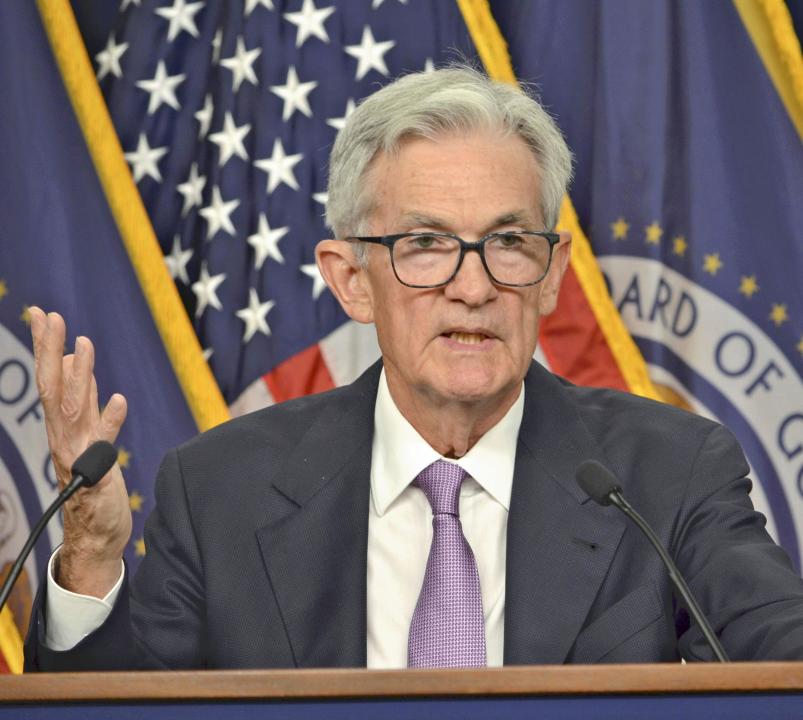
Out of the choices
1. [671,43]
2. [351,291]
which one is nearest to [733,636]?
[351,291]

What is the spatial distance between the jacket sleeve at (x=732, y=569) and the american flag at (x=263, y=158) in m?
1.17

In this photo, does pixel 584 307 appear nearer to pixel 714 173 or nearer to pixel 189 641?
pixel 714 173

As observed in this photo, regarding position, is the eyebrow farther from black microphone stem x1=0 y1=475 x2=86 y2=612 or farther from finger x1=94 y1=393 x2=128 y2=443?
black microphone stem x1=0 y1=475 x2=86 y2=612

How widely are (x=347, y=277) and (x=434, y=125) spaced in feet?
1.05

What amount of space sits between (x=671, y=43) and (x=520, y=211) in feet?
3.70

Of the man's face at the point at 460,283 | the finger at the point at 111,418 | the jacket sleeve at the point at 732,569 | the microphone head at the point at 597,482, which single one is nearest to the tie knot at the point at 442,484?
the man's face at the point at 460,283

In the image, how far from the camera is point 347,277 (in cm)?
228

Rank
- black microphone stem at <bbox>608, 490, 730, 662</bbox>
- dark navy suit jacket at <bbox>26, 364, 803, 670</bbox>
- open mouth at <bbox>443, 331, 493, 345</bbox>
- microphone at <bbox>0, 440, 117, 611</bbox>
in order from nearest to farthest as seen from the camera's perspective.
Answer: black microphone stem at <bbox>608, 490, 730, 662</bbox> → microphone at <bbox>0, 440, 117, 611</bbox> → dark navy suit jacket at <bbox>26, 364, 803, 670</bbox> → open mouth at <bbox>443, 331, 493, 345</bbox>

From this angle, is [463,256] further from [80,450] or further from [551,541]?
[80,450]

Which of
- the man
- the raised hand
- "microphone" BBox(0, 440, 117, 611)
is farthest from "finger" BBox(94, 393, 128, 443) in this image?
the man

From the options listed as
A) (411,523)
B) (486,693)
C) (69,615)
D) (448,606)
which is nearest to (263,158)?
(411,523)

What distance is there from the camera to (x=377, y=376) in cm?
234

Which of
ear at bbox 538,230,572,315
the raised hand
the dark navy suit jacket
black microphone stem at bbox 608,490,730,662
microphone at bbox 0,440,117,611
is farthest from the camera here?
ear at bbox 538,230,572,315

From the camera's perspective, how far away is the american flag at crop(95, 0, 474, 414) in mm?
3045
